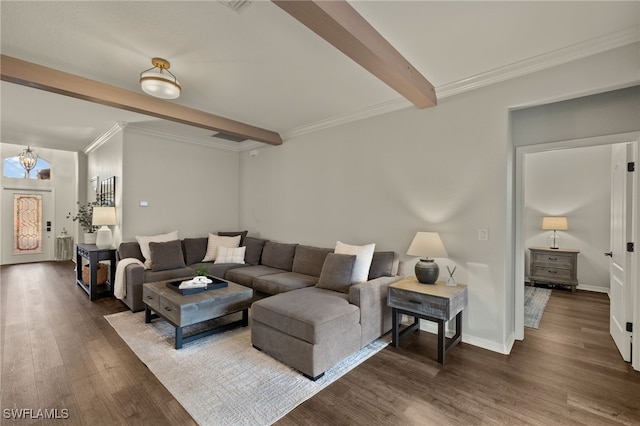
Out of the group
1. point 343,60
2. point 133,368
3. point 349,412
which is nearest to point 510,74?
point 343,60

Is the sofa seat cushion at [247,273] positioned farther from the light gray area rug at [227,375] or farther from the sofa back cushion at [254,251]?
the light gray area rug at [227,375]

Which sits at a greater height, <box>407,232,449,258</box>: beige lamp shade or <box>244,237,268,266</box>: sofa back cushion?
<box>407,232,449,258</box>: beige lamp shade

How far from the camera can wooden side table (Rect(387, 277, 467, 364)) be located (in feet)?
8.63

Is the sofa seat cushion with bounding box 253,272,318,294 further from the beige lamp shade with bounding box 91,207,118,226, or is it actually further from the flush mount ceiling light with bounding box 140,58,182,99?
the beige lamp shade with bounding box 91,207,118,226

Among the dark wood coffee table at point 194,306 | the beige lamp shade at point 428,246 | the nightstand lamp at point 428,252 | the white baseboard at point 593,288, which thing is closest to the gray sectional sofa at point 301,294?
the dark wood coffee table at point 194,306

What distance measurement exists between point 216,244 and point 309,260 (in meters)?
1.94

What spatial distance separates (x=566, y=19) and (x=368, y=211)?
261 centimetres

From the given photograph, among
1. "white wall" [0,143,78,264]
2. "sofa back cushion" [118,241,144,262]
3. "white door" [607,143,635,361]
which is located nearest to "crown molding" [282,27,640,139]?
"white door" [607,143,635,361]

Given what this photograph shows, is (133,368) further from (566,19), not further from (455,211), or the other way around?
(566,19)

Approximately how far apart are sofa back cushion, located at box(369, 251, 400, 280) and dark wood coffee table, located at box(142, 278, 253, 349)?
59.2 inches

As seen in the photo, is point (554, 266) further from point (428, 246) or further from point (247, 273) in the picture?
point (247, 273)

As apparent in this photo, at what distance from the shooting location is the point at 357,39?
202 centimetres

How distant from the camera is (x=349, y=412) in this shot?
1.97m

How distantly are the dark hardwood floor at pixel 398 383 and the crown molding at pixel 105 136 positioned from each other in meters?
3.02
